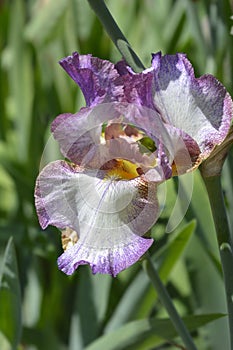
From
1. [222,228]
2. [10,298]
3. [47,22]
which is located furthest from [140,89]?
[47,22]

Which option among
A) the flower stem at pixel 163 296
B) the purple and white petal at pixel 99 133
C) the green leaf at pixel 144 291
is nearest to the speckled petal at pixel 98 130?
the purple and white petal at pixel 99 133

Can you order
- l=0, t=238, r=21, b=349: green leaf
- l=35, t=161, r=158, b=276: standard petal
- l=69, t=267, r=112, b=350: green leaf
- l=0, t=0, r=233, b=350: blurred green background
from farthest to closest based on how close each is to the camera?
l=69, t=267, r=112, b=350: green leaf < l=0, t=0, r=233, b=350: blurred green background < l=0, t=238, r=21, b=349: green leaf < l=35, t=161, r=158, b=276: standard petal

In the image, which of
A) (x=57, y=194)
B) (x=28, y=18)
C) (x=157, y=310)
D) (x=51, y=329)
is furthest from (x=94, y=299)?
(x=28, y=18)

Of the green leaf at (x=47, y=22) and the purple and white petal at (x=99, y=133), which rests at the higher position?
the green leaf at (x=47, y=22)

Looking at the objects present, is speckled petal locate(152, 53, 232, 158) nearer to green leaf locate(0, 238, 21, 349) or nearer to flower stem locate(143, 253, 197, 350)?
flower stem locate(143, 253, 197, 350)

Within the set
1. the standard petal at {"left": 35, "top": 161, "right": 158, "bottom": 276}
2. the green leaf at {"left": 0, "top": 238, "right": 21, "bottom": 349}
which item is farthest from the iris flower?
the green leaf at {"left": 0, "top": 238, "right": 21, "bottom": 349}

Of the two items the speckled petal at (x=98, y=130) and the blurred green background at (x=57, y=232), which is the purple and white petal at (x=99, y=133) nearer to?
the speckled petal at (x=98, y=130)

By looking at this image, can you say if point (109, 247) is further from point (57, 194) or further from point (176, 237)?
point (176, 237)
